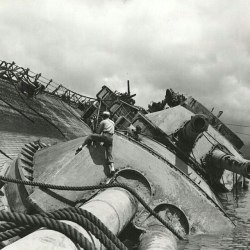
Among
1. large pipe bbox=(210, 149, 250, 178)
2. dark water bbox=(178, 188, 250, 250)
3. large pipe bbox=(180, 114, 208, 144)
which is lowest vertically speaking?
dark water bbox=(178, 188, 250, 250)

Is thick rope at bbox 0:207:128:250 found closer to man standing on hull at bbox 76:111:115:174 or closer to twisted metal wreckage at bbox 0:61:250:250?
twisted metal wreckage at bbox 0:61:250:250

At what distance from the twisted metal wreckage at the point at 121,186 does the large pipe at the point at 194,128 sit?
0.12ft

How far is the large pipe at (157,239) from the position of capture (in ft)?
19.2

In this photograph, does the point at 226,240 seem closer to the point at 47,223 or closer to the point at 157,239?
the point at 157,239

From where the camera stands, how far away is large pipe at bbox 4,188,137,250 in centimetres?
313

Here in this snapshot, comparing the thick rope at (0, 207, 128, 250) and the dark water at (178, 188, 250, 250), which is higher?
the thick rope at (0, 207, 128, 250)

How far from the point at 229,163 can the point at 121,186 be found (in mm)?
6913

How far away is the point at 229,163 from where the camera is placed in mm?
12156

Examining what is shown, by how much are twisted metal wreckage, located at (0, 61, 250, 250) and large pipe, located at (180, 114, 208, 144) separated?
0.04 m

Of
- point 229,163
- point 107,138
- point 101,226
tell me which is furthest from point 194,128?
point 101,226

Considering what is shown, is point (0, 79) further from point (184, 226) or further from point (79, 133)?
point (184, 226)

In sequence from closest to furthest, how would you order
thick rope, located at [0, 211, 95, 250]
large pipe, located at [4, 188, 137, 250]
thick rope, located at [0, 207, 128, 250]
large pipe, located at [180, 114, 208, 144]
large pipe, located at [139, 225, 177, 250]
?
large pipe, located at [4, 188, 137, 250] → thick rope, located at [0, 211, 95, 250] → thick rope, located at [0, 207, 128, 250] → large pipe, located at [139, 225, 177, 250] → large pipe, located at [180, 114, 208, 144]

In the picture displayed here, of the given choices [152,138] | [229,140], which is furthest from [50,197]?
[229,140]

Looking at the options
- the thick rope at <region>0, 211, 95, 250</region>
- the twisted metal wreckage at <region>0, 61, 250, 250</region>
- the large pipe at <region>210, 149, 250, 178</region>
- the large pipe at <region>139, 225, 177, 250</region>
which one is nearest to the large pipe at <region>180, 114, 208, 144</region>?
the twisted metal wreckage at <region>0, 61, 250, 250</region>
